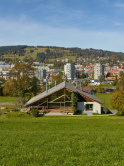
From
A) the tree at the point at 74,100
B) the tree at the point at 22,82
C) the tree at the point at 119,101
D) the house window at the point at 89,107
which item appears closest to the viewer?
the tree at the point at 119,101

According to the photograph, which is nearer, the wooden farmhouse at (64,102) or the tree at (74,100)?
the tree at (74,100)

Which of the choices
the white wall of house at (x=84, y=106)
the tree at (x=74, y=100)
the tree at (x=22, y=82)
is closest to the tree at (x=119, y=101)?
the white wall of house at (x=84, y=106)

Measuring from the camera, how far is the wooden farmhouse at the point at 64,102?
29594mm

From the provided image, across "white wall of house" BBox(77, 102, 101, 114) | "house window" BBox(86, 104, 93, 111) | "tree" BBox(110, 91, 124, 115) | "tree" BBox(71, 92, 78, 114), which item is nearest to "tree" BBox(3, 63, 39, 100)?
"white wall of house" BBox(77, 102, 101, 114)

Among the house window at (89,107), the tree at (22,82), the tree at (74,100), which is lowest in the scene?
the house window at (89,107)

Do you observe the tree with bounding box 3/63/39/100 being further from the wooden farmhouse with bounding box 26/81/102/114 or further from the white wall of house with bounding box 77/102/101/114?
the white wall of house with bounding box 77/102/101/114

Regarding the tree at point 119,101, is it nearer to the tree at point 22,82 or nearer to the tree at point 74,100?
the tree at point 74,100

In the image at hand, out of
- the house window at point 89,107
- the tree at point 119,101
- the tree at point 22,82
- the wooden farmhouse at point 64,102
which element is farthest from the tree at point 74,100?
the tree at point 22,82

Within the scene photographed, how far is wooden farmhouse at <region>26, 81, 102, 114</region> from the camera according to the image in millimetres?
29594

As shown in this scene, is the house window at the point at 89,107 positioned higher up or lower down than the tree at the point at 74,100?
lower down

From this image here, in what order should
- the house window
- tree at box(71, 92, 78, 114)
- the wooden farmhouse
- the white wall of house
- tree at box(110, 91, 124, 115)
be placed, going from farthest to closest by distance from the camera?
the house window → the white wall of house → the wooden farmhouse → tree at box(71, 92, 78, 114) → tree at box(110, 91, 124, 115)

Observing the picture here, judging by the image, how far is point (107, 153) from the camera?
723 cm

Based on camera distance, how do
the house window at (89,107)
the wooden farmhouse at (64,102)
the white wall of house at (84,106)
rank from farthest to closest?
the house window at (89,107), the white wall of house at (84,106), the wooden farmhouse at (64,102)

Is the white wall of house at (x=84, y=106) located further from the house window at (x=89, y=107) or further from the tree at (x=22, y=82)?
the tree at (x=22, y=82)
